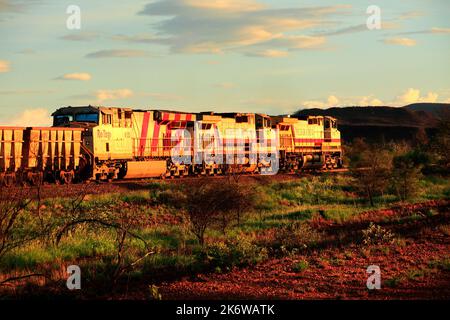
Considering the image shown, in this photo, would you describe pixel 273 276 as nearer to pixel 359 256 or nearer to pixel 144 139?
pixel 359 256

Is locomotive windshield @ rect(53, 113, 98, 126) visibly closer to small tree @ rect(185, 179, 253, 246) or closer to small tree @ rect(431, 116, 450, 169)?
small tree @ rect(185, 179, 253, 246)

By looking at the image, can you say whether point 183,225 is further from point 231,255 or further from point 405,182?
point 405,182

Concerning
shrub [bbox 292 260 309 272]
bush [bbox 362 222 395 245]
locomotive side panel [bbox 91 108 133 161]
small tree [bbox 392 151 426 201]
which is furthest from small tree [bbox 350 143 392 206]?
shrub [bbox 292 260 309 272]

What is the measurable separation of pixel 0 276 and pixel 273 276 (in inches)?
245

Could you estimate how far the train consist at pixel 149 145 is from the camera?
29.8 metres

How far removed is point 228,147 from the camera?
41.3 metres

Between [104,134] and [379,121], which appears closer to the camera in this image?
[104,134]

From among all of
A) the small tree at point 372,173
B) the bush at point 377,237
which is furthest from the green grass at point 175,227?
the bush at point 377,237

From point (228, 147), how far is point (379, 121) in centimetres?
13941

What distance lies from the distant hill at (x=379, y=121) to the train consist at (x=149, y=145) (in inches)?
3742

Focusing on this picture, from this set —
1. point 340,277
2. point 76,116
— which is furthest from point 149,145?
point 340,277

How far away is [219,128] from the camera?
4062 centimetres

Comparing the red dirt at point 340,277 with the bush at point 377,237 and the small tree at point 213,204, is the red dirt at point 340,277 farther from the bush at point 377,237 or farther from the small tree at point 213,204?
the small tree at point 213,204
